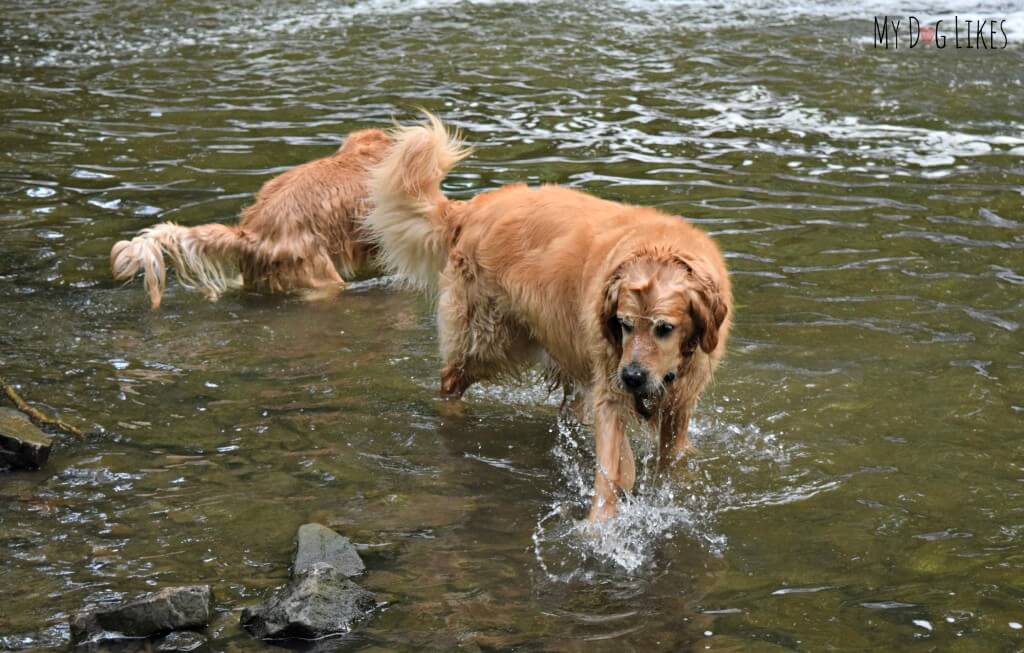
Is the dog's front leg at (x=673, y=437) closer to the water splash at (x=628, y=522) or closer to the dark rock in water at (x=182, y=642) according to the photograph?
the water splash at (x=628, y=522)

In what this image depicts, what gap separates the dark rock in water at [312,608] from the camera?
4.39 meters

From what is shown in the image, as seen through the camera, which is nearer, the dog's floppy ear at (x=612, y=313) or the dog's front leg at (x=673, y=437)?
the dog's floppy ear at (x=612, y=313)

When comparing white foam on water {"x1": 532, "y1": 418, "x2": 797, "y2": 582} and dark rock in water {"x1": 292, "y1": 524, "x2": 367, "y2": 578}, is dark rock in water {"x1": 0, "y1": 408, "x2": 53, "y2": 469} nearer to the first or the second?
dark rock in water {"x1": 292, "y1": 524, "x2": 367, "y2": 578}

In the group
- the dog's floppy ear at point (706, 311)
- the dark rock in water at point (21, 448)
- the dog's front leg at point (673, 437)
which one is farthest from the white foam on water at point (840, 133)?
the dark rock in water at point (21, 448)

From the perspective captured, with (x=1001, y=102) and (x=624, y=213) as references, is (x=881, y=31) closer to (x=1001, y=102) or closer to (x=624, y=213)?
(x=1001, y=102)

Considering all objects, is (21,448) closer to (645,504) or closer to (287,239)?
(645,504)

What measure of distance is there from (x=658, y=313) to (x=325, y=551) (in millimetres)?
1688

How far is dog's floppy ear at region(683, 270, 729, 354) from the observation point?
5.21 meters

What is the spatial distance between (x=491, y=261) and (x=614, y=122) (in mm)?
5733

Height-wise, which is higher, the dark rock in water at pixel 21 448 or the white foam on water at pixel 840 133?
the white foam on water at pixel 840 133

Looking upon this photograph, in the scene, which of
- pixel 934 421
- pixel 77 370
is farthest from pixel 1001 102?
pixel 77 370

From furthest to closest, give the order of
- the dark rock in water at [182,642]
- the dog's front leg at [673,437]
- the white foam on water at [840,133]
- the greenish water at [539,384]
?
the white foam on water at [840,133], the dog's front leg at [673,437], the greenish water at [539,384], the dark rock in water at [182,642]

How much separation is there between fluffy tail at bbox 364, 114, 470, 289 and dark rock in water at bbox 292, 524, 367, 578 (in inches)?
100

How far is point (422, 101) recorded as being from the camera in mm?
12695
